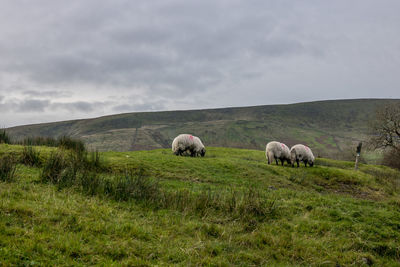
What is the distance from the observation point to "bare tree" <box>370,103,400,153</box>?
35188mm

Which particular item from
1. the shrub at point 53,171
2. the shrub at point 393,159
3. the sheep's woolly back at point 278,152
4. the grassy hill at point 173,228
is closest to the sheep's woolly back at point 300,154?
the sheep's woolly back at point 278,152

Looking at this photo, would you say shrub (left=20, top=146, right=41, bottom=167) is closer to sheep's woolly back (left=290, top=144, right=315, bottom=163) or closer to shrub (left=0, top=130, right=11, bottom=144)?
shrub (left=0, top=130, right=11, bottom=144)

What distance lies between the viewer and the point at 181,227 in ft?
19.5

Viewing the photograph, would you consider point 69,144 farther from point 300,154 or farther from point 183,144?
point 300,154

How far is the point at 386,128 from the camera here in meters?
35.6

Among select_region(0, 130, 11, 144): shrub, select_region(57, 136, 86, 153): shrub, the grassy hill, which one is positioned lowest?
the grassy hill

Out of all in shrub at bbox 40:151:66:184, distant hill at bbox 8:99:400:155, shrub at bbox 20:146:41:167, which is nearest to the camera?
shrub at bbox 40:151:66:184

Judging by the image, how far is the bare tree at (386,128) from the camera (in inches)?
1385

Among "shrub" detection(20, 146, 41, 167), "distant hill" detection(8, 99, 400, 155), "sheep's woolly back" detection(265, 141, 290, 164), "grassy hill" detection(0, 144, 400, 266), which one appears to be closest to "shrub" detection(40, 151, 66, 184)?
"grassy hill" detection(0, 144, 400, 266)

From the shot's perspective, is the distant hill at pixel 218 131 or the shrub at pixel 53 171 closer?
the shrub at pixel 53 171

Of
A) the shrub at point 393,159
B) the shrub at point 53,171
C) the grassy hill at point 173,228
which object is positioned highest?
the shrub at point 53,171

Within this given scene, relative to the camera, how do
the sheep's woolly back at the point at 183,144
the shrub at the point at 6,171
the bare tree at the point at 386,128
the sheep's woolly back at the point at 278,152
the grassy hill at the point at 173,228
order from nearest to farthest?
1. the grassy hill at the point at 173,228
2. the shrub at the point at 6,171
3. the sheep's woolly back at the point at 278,152
4. the sheep's woolly back at the point at 183,144
5. the bare tree at the point at 386,128

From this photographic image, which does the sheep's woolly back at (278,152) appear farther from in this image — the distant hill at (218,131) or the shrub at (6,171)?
the distant hill at (218,131)

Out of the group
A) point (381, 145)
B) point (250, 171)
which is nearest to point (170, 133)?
point (381, 145)
